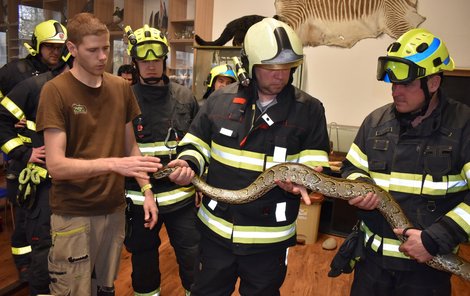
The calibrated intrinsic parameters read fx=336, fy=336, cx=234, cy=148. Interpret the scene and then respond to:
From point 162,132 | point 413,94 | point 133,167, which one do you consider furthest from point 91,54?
point 413,94

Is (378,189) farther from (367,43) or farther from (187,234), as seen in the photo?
(367,43)

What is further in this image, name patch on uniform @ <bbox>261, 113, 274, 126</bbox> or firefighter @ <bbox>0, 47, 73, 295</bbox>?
firefighter @ <bbox>0, 47, 73, 295</bbox>

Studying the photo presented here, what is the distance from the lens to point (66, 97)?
1868 millimetres

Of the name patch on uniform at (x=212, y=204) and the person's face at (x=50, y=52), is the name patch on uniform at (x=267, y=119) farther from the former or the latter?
the person's face at (x=50, y=52)

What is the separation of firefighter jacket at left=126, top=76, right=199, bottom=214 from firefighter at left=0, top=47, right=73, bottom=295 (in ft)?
2.07

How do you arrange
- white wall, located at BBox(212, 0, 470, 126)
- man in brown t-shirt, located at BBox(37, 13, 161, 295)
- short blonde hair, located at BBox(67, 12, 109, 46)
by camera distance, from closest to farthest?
man in brown t-shirt, located at BBox(37, 13, 161, 295) < short blonde hair, located at BBox(67, 12, 109, 46) < white wall, located at BBox(212, 0, 470, 126)

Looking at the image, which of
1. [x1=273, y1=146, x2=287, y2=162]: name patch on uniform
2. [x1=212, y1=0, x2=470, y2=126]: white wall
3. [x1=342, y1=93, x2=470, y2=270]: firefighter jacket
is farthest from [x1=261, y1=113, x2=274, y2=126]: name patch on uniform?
[x1=212, y1=0, x2=470, y2=126]: white wall

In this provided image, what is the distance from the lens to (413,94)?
6.15 feet

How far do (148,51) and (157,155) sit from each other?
0.81 m

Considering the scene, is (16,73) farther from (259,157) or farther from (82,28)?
(259,157)

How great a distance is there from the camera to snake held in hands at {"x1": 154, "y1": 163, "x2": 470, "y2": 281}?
1.80 meters

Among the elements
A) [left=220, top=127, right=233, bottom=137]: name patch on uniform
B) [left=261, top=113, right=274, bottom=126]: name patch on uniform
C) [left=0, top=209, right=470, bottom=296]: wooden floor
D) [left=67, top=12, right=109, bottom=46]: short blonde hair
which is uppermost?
[left=67, top=12, right=109, bottom=46]: short blonde hair

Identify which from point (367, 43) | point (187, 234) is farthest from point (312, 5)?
point (187, 234)

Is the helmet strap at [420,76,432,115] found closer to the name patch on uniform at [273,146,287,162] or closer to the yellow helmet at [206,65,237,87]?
the name patch on uniform at [273,146,287,162]
